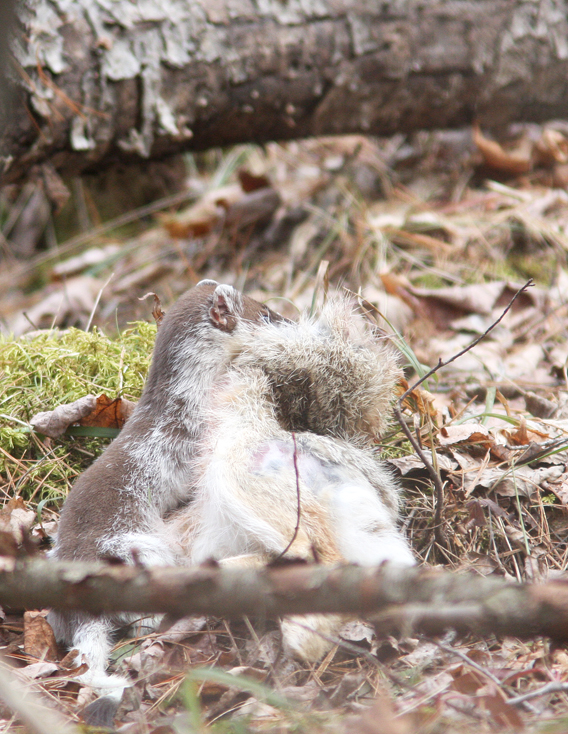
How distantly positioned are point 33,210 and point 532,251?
489 cm

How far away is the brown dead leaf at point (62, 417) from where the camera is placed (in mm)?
3191

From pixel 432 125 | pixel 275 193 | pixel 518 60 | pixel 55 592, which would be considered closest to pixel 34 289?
pixel 275 193

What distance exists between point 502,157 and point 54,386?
4.53 meters

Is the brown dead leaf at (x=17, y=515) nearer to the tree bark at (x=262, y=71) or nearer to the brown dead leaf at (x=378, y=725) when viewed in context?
the brown dead leaf at (x=378, y=725)

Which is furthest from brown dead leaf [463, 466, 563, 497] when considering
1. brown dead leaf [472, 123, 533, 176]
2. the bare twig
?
brown dead leaf [472, 123, 533, 176]

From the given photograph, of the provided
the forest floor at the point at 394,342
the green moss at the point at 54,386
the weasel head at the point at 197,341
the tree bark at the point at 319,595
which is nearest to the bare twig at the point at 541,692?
the forest floor at the point at 394,342

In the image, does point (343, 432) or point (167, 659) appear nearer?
point (167, 659)

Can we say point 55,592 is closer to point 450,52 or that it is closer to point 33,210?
point 450,52

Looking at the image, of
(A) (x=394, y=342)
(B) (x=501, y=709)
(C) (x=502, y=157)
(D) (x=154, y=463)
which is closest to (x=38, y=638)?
(D) (x=154, y=463)

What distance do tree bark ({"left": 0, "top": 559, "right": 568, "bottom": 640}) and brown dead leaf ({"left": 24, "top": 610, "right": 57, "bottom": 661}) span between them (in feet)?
2.87

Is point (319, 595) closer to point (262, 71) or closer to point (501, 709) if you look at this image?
point (501, 709)

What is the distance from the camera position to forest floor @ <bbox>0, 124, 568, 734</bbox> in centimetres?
207

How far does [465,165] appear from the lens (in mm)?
6477

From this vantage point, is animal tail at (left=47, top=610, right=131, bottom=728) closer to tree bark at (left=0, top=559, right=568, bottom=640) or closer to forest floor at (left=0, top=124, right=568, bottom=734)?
forest floor at (left=0, top=124, right=568, bottom=734)
